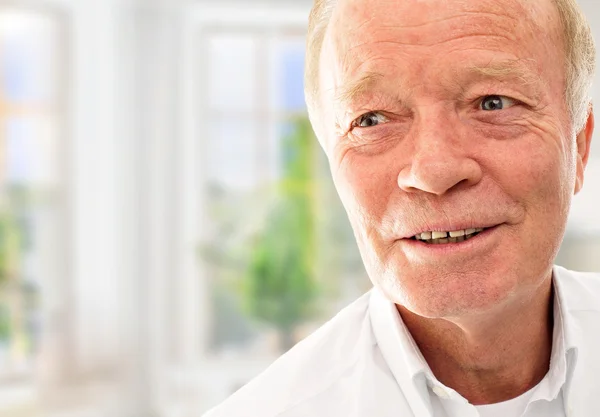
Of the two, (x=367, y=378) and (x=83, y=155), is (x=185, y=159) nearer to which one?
(x=83, y=155)

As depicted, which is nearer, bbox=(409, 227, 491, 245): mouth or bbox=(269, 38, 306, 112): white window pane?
bbox=(409, 227, 491, 245): mouth

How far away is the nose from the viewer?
87 centimetres

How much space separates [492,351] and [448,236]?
0.21m

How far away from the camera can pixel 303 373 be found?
42.1 inches

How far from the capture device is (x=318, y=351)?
1.10 meters

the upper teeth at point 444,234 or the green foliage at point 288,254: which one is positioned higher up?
the upper teeth at point 444,234

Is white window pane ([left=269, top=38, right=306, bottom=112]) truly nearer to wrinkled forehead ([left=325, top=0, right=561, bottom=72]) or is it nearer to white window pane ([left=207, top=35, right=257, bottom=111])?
white window pane ([left=207, top=35, right=257, bottom=111])

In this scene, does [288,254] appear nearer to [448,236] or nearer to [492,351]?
[492,351]

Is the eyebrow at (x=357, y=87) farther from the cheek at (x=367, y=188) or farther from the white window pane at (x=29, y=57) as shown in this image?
the white window pane at (x=29, y=57)

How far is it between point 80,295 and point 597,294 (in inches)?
130

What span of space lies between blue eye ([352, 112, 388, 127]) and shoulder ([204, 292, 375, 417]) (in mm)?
312

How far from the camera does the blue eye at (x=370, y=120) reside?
962 millimetres

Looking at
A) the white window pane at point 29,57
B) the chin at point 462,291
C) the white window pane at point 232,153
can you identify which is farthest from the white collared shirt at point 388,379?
the white window pane at point 29,57

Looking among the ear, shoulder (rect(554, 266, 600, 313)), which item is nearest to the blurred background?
shoulder (rect(554, 266, 600, 313))
